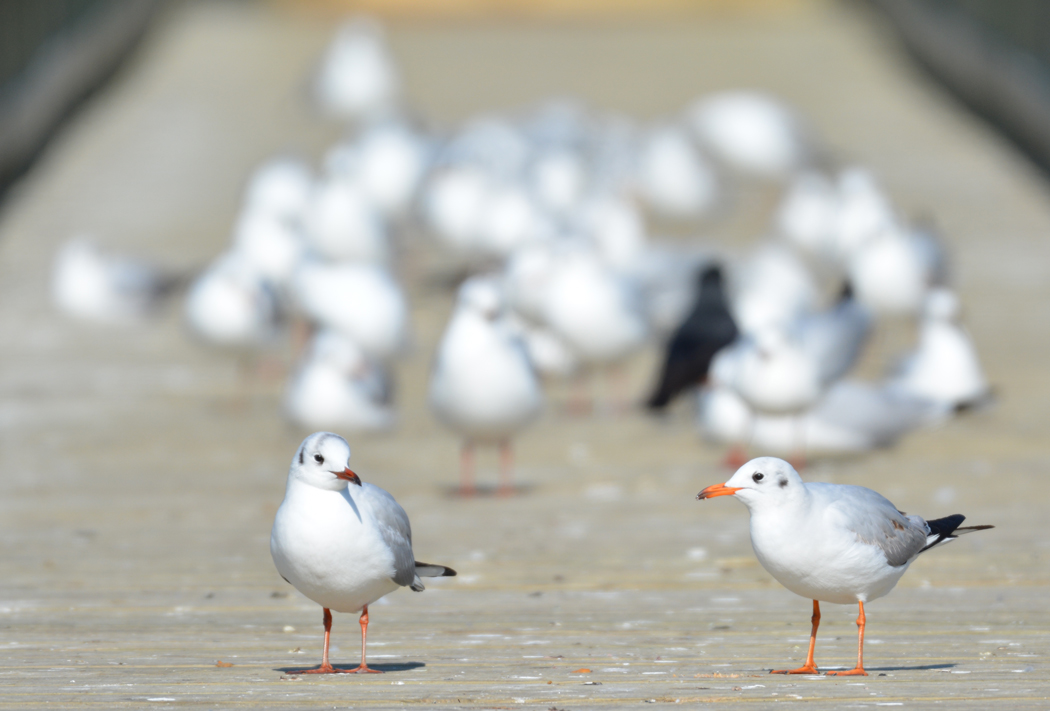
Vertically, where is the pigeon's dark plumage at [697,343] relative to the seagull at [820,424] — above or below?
above

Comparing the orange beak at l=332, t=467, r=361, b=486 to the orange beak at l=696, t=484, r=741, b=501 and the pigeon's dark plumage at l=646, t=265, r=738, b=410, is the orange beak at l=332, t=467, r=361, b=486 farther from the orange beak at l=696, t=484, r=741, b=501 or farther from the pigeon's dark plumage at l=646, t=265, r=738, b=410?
the pigeon's dark plumage at l=646, t=265, r=738, b=410

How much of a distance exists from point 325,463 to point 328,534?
0.19 m

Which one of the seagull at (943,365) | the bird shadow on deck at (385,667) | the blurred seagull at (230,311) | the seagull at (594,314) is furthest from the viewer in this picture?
the blurred seagull at (230,311)

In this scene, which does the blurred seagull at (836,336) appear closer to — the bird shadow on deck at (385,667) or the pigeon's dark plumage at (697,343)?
the pigeon's dark plumage at (697,343)

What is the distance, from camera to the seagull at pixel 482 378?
24.5 ft

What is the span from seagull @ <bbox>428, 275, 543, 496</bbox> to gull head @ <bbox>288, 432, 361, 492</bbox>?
113 inches

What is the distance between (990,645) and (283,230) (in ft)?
25.5

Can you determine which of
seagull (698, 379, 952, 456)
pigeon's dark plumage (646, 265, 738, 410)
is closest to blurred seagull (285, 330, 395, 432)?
pigeon's dark plumage (646, 265, 738, 410)

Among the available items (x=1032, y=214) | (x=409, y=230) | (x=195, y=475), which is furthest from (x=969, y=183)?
(x=195, y=475)

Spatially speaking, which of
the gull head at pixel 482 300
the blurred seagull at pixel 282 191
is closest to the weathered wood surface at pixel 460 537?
the gull head at pixel 482 300

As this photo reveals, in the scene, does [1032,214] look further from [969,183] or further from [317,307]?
[317,307]

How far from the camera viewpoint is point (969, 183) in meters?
16.5

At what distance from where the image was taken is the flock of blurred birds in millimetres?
7984

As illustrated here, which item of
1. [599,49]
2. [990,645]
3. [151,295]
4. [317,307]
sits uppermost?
[599,49]
